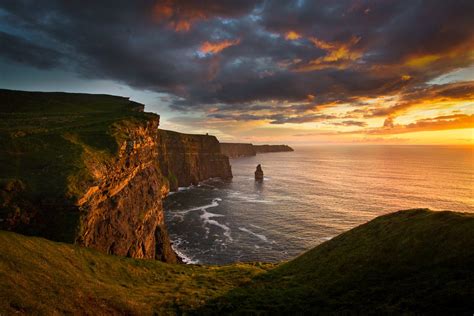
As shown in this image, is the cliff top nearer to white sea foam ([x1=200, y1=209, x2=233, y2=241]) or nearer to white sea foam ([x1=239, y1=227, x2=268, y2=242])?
white sea foam ([x1=200, y1=209, x2=233, y2=241])

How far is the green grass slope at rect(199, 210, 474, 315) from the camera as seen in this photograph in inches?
704

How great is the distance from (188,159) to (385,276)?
142 meters

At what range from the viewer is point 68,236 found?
3372 cm

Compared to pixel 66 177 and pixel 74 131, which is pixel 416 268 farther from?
pixel 74 131

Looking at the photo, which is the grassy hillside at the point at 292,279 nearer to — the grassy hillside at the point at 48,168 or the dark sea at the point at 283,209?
the grassy hillside at the point at 48,168

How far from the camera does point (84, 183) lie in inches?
1497

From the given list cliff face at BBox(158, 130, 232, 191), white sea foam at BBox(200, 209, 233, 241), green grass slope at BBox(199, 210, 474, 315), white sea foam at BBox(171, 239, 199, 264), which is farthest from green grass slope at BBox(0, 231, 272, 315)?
A: cliff face at BBox(158, 130, 232, 191)

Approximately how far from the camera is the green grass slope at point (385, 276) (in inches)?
704

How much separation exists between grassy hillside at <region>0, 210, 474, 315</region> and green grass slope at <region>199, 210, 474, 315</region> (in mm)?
83

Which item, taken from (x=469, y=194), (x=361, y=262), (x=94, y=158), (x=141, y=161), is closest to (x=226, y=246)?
(x=141, y=161)

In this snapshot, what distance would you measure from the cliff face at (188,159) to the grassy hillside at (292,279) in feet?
349

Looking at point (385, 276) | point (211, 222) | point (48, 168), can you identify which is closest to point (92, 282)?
point (48, 168)

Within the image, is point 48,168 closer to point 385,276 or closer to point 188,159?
point 385,276

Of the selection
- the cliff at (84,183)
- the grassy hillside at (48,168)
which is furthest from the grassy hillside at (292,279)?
the cliff at (84,183)
